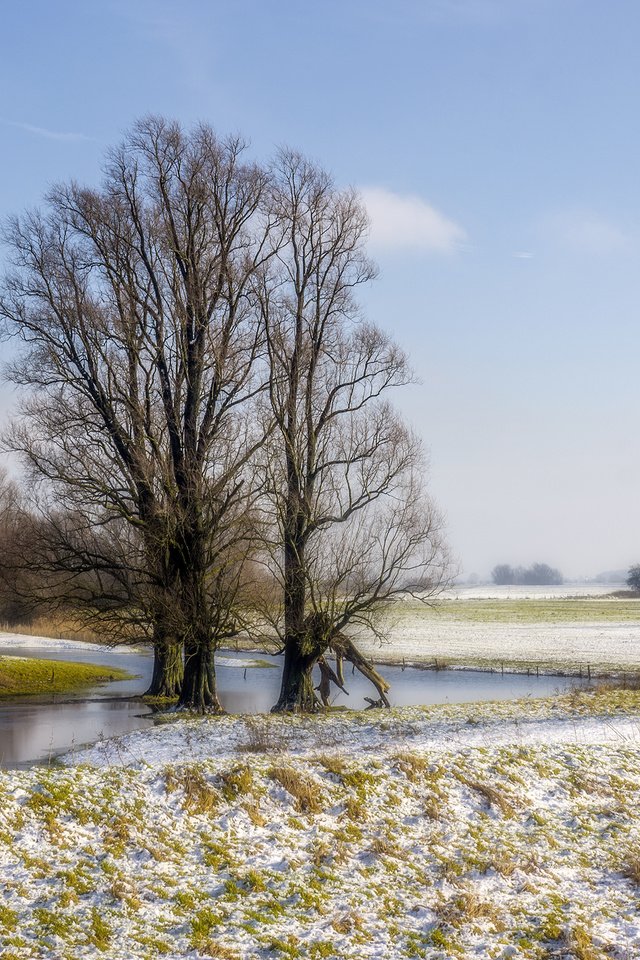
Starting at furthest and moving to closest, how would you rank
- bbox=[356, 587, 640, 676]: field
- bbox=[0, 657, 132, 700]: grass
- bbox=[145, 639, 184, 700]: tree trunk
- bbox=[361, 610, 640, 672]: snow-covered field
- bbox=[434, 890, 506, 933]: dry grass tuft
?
bbox=[361, 610, 640, 672]: snow-covered field
bbox=[356, 587, 640, 676]: field
bbox=[0, 657, 132, 700]: grass
bbox=[145, 639, 184, 700]: tree trunk
bbox=[434, 890, 506, 933]: dry grass tuft

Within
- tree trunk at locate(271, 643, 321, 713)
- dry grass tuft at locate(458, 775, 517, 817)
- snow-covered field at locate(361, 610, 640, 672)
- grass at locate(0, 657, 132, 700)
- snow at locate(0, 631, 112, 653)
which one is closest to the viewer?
dry grass tuft at locate(458, 775, 517, 817)

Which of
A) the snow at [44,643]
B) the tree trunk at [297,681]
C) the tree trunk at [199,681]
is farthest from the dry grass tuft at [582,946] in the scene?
the snow at [44,643]

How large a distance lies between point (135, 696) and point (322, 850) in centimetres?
2043

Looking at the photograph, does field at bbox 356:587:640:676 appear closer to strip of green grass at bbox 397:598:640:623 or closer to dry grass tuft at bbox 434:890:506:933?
strip of green grass at bbox 397:598:640:623

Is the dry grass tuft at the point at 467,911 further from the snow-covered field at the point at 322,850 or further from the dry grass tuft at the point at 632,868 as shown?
the dry grass tuft at the point at 632,868

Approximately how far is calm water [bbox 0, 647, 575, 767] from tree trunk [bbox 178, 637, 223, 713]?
1321 mm

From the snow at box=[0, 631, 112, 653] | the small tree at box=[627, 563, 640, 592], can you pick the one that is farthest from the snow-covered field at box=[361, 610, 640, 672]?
the small tree at box=[627, 563, 640, 592]

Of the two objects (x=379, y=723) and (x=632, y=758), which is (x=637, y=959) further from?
(x=379, y=723)

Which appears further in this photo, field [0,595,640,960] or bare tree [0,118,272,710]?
bare tree [0,118,272,710]

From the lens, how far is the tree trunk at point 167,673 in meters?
26.9

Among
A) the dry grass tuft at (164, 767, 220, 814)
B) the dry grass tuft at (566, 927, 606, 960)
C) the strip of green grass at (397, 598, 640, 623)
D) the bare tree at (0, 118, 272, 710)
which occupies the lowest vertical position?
the strip of green grass at (397, 598, 640, 623)

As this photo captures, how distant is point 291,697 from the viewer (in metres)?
24.4

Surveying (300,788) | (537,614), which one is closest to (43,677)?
(300,788)

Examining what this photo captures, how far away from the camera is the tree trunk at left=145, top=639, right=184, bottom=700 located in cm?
2689
